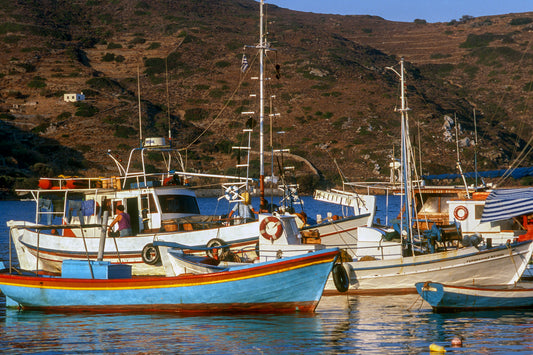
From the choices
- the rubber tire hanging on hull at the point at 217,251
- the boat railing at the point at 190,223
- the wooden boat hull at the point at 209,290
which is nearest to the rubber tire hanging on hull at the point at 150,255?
the boat railing at the point at 190,223

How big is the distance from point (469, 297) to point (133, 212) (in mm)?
13501

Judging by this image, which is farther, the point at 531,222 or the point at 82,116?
the point at 82,116

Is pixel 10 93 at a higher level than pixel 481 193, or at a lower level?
higher

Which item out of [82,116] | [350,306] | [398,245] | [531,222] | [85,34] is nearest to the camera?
[350,306]

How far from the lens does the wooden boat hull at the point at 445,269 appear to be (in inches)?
843

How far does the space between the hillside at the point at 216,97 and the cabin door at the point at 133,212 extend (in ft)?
189

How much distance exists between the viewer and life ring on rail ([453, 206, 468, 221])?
26844 mm

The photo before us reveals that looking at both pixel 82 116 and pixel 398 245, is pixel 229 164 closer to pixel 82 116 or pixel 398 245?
pixel 82 116

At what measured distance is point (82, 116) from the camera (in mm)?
121688

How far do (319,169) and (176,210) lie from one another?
8794 centimetres

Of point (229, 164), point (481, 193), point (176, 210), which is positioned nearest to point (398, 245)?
point (481, 193)

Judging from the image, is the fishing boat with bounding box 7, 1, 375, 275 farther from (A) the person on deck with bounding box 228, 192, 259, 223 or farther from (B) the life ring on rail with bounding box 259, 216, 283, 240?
(B) the life ring on rail with bounding box 259, 216, 283, 240

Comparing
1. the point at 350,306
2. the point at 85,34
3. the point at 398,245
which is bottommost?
the point at 350,306

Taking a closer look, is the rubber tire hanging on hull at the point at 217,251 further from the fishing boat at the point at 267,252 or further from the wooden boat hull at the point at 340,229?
the wooden boat hull at the point at 340,229
